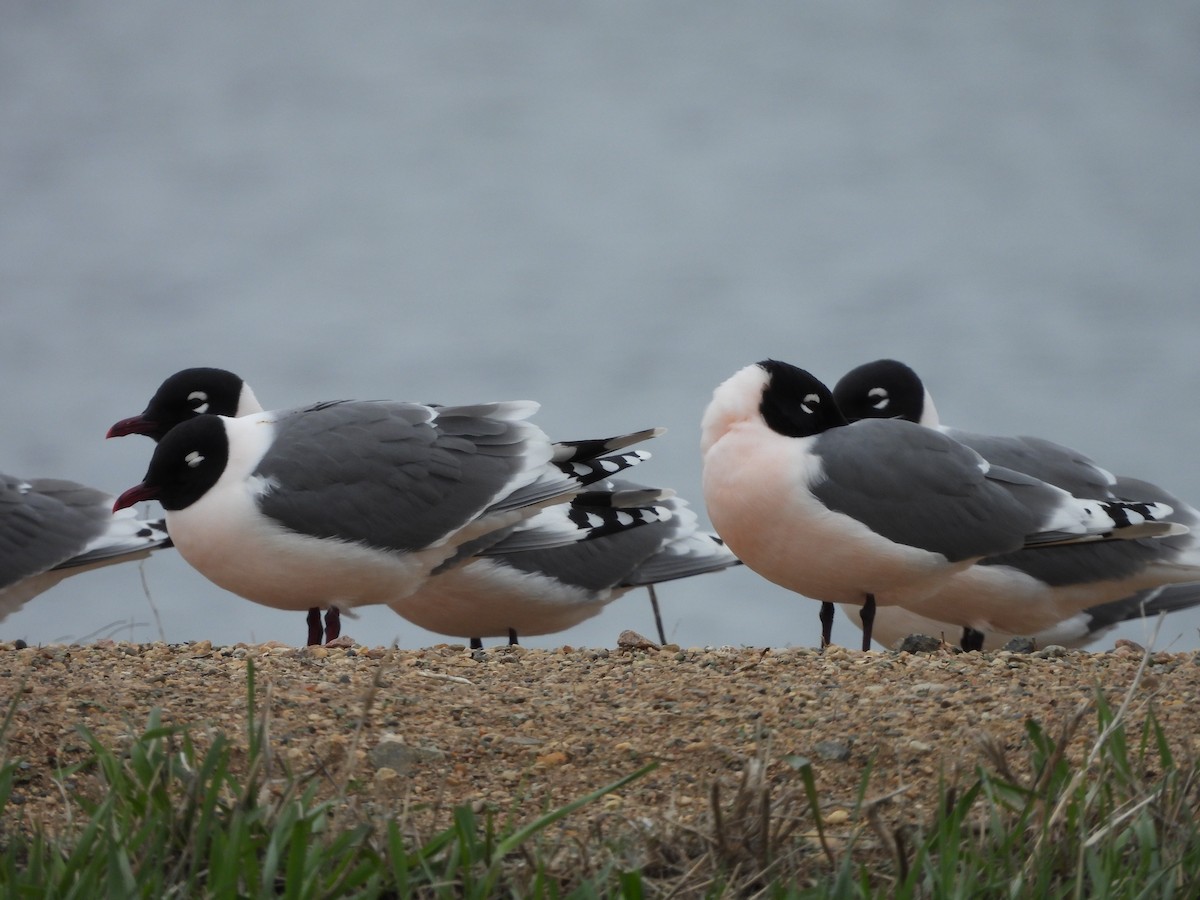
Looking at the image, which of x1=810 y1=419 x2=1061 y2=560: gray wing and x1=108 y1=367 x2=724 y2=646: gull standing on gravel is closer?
x1=810 y1=419 x2=1061 y2=560: gray wing

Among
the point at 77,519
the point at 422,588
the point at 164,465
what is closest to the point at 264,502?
the point at 164,465

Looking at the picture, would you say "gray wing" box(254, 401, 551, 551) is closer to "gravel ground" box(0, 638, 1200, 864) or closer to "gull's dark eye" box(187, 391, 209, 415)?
"gull's dark eye" box(187, 391, 209, 415)

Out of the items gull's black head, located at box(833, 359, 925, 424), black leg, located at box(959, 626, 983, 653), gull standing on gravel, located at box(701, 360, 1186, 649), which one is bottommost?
black leg, located at box(959, 626, 983, 653)

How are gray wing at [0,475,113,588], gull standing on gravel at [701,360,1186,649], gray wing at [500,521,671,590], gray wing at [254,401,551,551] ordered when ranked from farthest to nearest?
gray wing at [0,475,113,588] → gray wing at [500,521,671,590] → gray wing at [254,401,551,551] → gull standing on gravel at [701,360,1186,649]

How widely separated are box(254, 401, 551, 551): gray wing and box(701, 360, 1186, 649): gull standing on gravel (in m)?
0.90

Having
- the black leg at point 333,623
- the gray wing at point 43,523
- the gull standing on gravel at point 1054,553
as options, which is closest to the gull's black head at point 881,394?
A: the gull standing on gravel at point 1054,553

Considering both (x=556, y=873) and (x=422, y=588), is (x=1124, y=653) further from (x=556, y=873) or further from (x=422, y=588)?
(x=422, y=588)

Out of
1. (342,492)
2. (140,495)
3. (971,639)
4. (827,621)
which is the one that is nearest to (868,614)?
(827,621)

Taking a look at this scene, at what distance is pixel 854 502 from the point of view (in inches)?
228

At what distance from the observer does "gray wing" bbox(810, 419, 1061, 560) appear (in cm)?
583

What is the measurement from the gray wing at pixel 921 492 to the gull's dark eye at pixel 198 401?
3.12 metres

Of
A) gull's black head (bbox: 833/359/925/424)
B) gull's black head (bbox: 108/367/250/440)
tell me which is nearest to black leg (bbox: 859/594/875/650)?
gull's black head (bbox: 833/359/925/424)

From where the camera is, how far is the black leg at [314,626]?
616cm

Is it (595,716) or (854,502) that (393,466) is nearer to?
(854,502)
